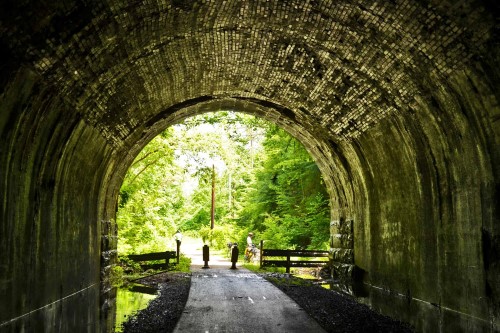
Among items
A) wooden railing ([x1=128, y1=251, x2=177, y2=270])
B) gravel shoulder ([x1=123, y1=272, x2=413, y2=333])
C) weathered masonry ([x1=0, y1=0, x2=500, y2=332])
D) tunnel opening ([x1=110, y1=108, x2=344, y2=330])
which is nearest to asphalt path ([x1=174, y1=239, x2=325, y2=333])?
gravel shoulder ([x1=123, y1=272, x2=413, y2=333])

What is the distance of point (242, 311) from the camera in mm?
9797

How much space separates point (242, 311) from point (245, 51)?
5071 mm

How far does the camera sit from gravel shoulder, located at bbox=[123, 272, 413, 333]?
8.54m

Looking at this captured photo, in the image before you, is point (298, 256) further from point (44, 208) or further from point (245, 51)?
point (44, 208)

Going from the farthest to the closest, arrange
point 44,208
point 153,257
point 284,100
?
1. point 153,257
2. point 284,100
3. point 44,208

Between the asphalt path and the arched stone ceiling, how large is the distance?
13.3 ft

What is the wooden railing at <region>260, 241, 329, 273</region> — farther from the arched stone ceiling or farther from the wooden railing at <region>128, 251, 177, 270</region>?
the arched stone ceiling

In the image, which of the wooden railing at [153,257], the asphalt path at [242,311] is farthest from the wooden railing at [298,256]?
the asphalt path at [242,311]

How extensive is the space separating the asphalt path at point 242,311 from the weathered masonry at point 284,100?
189 cm

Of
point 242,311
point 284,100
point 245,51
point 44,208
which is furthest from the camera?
point 284,100

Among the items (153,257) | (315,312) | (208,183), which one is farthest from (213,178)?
(315,312)

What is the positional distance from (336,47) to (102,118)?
4.61 m

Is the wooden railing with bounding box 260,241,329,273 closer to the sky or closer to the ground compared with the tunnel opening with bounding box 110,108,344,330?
closer to the ground

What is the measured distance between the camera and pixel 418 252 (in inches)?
400
